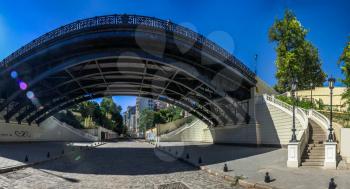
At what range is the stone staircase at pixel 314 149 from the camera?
58.0ft

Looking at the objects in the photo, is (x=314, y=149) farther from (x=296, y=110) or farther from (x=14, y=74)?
(x=14, y=74)

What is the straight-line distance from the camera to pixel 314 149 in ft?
64.9

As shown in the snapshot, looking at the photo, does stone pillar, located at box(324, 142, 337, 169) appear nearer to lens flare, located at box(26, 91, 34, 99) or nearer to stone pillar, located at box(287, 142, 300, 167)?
stone pillar, located at box(287, 142, 300, 167)

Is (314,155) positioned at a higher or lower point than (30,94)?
lower

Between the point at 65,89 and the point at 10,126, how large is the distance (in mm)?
8009

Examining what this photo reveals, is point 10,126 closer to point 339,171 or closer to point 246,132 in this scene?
point 246,132

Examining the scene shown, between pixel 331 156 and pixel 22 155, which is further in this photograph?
pixel 22 155

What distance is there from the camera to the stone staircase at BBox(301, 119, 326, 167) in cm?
1768

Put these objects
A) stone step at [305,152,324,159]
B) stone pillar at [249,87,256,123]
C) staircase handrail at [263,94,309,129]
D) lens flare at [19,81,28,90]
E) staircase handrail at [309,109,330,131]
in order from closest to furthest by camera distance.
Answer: stone step at [305,152,324,159]
staircase handrail at [309,109,330,131]
staircase handrail at [263,94,309,129]
lens flare at [19,81,28,90]
stone pillar at [249,87,256,123]

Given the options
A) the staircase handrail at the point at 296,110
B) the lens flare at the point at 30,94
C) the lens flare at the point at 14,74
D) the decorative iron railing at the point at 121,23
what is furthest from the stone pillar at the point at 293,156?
the lens flare at the point at 30,94

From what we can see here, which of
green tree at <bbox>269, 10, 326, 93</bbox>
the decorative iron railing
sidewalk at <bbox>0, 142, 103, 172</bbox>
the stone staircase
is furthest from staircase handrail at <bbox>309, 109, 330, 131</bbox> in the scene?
sidewalk at <bbox>0, 142, 103, 172</bbox>

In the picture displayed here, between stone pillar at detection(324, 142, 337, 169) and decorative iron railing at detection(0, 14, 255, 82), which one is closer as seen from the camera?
stone pillar at detection(324, 142, 337, 169)

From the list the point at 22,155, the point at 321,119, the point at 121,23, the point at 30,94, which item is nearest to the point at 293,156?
the point at 321,119

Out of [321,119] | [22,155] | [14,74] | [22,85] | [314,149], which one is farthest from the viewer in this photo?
[22,85]
